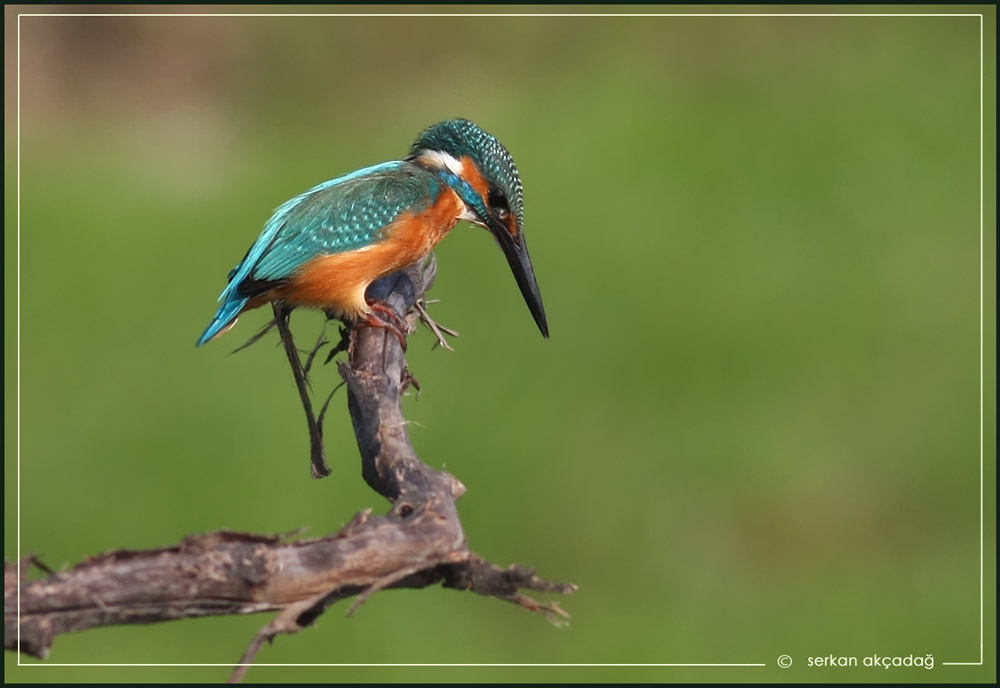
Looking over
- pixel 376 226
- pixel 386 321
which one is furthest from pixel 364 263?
pixel 386 321

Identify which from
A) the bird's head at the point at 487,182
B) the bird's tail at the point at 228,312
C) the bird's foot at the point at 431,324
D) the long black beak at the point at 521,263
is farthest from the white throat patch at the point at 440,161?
Answer: the bird's tail at the point at 228,312

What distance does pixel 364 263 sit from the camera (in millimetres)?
3115

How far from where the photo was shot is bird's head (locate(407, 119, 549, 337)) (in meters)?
3.18

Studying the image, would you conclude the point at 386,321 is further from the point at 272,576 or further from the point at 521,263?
the point at 272,576

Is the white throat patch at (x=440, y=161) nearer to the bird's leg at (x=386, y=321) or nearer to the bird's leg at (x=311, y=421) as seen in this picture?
the bird's leg at (x=386, y=321)

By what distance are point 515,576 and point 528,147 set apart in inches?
230

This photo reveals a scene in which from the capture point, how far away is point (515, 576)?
6.44ft

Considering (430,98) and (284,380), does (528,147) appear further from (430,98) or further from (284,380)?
(284,380)

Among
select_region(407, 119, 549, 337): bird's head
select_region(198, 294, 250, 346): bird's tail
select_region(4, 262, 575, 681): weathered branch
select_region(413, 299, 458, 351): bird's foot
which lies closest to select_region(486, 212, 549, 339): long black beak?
select_region(407, 119, 549, 337): bird's head

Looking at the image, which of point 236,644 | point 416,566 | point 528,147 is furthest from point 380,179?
point 528,147

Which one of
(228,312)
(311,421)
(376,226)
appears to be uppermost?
(376,226)

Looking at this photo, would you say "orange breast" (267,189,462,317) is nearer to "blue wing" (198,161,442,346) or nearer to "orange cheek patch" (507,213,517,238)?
"blue wing" (198,161,442,346)

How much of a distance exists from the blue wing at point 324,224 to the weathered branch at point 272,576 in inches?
34.1

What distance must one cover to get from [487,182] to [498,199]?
1.8 inches
